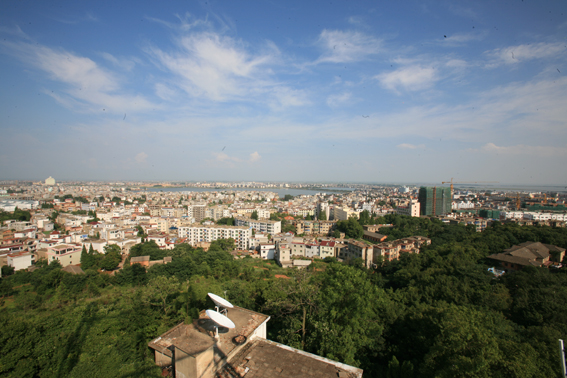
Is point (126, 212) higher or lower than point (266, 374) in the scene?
lower

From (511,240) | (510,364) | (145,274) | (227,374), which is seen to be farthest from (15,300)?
(511,240)

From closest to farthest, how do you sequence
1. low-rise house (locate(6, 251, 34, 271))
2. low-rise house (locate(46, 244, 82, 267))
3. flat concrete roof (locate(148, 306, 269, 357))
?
1. flat concrete roof (locate(148, 306, 269, 357))
2. low-rise house (locate(6, 251, 34, 271))
3. low-rise house (locate(46, 244, 82, 267))

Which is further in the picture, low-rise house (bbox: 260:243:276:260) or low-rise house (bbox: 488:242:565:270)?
low-rise house (bbox: 260:243:276:260)

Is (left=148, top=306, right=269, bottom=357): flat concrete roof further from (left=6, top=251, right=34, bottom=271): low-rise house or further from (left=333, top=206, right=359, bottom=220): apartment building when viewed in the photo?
(left=333, top=206, right=359, bottom=220): apartment building

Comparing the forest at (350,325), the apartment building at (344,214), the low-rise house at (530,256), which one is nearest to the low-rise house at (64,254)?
the forest at (350,325)

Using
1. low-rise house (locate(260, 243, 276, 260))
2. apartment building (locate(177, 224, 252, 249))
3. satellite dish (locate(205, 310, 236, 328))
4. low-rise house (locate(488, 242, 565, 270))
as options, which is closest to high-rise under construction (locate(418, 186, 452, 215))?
low-rise house (locate(488, 242, 565, 270))

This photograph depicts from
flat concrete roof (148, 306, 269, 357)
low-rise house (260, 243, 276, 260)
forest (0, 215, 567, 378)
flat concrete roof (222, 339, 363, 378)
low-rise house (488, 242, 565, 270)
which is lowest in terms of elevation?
low-rise house (260, 243, 276, 260)

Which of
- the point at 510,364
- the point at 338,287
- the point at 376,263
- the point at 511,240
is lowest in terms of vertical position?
the point at 376,263

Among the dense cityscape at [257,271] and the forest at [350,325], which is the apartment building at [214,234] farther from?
the forest at [350,325]

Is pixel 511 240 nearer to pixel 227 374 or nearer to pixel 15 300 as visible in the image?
pixel 227 374
